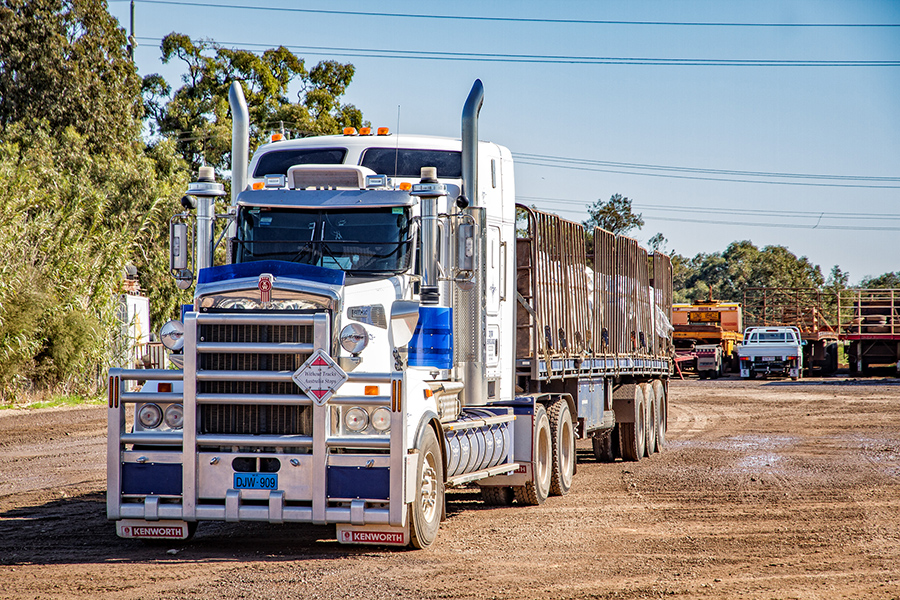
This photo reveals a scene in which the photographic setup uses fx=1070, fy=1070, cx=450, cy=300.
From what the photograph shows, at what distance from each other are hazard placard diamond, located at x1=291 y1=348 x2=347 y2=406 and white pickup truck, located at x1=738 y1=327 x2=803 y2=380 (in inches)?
1716

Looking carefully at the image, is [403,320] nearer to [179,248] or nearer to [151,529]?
[179,248]

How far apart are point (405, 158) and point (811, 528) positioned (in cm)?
563

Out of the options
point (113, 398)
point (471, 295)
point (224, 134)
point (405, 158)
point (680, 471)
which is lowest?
point (680, 471)

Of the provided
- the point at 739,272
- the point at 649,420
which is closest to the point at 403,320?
the point at 649,420

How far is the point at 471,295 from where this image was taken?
35.8 ft

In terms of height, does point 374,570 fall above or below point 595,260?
below

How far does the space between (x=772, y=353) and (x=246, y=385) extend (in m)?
43.7

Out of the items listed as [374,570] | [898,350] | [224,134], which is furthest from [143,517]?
[898,350]

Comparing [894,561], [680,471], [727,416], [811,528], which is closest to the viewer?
[894,561]

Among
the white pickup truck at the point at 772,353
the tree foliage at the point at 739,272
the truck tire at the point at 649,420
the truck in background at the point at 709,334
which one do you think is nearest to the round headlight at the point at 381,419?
the truck tire at the point at 649,420

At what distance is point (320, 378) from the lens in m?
8.54

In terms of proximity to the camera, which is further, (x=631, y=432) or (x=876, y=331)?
(x=876, y=331)

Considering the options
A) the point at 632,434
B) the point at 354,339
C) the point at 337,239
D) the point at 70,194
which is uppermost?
the point at 70,194

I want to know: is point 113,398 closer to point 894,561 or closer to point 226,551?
point 226,551
